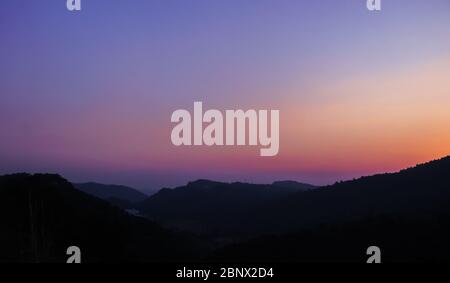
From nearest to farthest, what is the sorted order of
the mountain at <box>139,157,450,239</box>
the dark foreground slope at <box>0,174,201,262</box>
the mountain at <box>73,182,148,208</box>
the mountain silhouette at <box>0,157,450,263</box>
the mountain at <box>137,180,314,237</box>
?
1. the mountain silhouette at <box>0,157,450,263</box>
2. the dark foreground slope at <box>0,174,201,262</box>
3. the mountain at <box>73,182,148,208</box>
4. the mountain at <box>139,157,450,239</box>
5. the mountain at <box>137,180,314,237</box>

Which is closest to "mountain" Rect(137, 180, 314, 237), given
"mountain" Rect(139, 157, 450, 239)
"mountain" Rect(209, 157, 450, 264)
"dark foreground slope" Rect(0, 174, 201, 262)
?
"mountain" Rect(139, 157, 450, 239)

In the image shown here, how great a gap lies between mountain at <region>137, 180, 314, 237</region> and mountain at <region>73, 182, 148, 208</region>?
77 centimetres

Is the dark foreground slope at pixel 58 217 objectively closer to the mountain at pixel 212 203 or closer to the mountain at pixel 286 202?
the mountain at pixel 286 202

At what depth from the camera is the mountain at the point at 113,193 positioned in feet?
50.8

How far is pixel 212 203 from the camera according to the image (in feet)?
76.2

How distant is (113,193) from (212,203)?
5.50 m

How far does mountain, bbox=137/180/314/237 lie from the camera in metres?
21.7

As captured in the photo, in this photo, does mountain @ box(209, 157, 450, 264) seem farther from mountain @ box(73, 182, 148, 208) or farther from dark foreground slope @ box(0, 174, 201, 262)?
mountain @ box(73, 182, 148, 208)

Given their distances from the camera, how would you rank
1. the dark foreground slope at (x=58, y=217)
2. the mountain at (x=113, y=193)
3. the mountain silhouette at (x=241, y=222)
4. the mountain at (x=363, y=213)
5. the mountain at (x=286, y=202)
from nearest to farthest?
1. the mountain silhouette at (x=241, y=222)
2. the dark foreground slope at (x=58, y=217)
3. the mountain at (x=363, y=213)
4. the mountain at (x=113, y=193)
5. the mountain at (x=286, y=202)

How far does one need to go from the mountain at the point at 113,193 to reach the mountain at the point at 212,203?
30.2 inches

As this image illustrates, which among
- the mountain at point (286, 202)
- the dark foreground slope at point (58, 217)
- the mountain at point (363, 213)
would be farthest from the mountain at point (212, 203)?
the dark foreground slope at point (58, 217)

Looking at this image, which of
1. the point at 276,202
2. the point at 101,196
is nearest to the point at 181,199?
the point at 276,202

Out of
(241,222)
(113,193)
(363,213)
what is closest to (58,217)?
(113,193)
